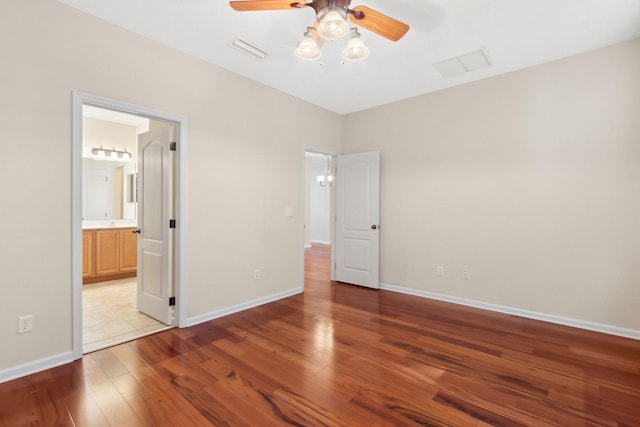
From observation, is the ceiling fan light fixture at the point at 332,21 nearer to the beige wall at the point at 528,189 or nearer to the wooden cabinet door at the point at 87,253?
the beige wall at the point at 528,189

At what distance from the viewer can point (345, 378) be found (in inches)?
87.2

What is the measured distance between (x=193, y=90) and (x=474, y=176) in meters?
3.53

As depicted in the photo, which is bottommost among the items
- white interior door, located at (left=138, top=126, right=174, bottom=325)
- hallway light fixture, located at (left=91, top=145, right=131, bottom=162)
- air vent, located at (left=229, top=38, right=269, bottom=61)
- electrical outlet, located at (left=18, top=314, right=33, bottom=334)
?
electrical outlet, located at (left=18, top=314, right=33, bottom=334)

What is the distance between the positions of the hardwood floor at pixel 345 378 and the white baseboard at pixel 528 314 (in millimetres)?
167

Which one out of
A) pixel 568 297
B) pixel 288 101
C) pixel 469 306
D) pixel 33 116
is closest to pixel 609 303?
pixel 568 297

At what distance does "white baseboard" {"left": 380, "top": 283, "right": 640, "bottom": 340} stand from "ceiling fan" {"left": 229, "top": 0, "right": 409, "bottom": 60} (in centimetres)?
332

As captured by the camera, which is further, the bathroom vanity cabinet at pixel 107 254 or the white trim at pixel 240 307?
the bathroom vanity cabinet at pixel 107 254

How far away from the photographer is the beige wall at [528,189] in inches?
117

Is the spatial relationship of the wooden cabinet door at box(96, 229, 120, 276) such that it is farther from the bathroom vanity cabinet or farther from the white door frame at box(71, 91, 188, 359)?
the white door frame at box(71, 91, 188, 359)

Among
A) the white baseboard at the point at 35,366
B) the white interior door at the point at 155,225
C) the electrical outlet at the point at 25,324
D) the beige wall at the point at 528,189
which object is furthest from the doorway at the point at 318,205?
the electrical outlet at the point at 25,324

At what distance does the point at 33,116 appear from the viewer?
2229 millimetres

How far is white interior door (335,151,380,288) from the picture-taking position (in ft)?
15.3

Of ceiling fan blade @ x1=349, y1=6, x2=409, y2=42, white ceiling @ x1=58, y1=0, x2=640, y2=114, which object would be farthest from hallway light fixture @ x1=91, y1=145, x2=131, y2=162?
ceiling fan blade @ x1=349, y1=6, x2=409, y2=42

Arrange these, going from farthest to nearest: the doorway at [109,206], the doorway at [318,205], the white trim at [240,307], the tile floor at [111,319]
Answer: the doorway at [318,205], the doorway at [109,206], the white trim at [240,307], the tile floor at [111,319]
